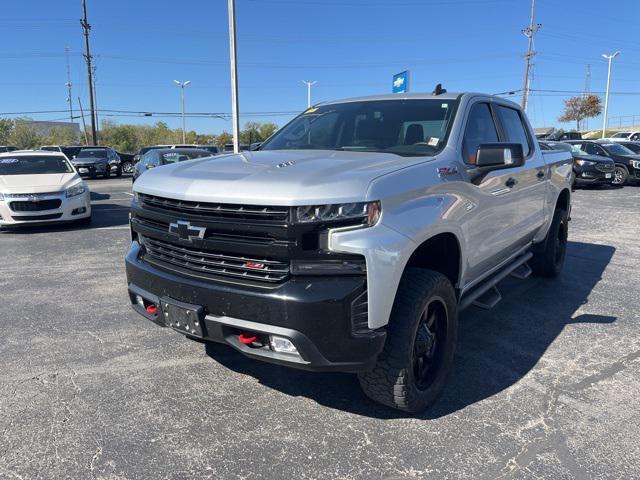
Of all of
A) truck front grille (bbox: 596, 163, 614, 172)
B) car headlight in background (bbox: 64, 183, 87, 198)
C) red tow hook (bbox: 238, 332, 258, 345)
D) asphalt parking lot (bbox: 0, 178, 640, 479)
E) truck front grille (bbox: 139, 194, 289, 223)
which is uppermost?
truck front grille (bbox: 139, 194, 289, 223)

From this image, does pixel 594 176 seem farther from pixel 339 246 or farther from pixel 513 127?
pixel 339 246

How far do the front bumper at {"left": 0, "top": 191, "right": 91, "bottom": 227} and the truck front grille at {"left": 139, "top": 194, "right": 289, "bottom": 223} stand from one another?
750cm

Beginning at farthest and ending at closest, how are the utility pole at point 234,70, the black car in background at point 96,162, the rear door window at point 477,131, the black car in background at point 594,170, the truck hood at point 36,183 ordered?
the black car in background at point 96,162, the black car in background at point 594,170, the utility pole at point 234,70, the truck hood at point 36,183, the rear door window at point 477,131

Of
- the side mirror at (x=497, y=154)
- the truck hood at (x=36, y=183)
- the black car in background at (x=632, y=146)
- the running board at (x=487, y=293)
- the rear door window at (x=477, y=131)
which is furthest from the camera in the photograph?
the black car in background at (x=632, y=146)

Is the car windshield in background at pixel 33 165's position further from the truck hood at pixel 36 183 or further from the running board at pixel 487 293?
the running board at pixel 487 293

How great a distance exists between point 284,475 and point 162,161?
38.6 ft

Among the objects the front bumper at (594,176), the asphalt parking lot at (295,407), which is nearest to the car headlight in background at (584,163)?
the front bumper at (594,176)

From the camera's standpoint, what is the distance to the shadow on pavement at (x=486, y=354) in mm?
3289

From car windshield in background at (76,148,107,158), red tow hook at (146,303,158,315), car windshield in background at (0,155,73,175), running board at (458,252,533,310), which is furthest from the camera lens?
car windshield in background at (76,148,107,158)

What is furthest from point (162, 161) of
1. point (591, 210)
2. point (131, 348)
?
point (591, 210)

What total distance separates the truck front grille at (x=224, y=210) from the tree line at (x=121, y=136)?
69.0m

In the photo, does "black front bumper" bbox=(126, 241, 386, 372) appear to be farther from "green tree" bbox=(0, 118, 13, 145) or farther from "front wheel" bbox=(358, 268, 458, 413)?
"green tree" bbox=(0, 118, 13, 145)

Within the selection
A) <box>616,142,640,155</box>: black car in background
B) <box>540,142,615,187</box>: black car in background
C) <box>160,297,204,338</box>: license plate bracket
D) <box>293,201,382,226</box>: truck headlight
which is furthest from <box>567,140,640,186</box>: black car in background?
<box>160,297,204,338</box>: license plate bracket

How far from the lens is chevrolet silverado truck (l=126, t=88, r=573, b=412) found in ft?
8.25
